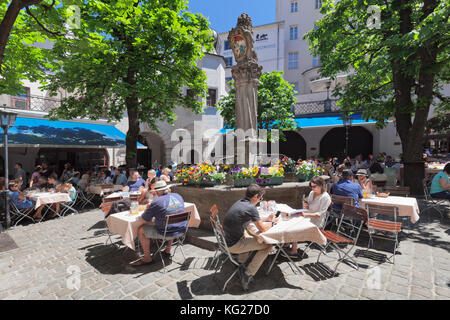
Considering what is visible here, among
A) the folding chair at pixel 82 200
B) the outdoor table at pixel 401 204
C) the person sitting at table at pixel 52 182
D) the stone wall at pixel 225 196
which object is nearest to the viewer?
the outdoor table at pixel 401 204

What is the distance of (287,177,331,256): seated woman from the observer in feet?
13.2

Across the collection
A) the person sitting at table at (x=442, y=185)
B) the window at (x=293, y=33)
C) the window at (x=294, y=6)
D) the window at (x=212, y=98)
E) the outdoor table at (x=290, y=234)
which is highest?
the window at (x=294, y=6)

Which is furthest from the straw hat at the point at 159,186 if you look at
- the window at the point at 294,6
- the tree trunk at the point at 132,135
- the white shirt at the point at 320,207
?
the window at the point at 294,6

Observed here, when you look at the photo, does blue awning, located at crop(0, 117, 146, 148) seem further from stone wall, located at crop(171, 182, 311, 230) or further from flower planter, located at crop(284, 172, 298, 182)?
flower planter, located at crop(284, 172, 298, 182)

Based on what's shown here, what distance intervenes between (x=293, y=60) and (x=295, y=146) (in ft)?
41.5

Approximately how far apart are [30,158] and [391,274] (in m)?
18.7

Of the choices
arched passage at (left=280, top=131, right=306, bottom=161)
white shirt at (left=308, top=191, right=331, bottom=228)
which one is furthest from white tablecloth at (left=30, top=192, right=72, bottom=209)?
arched passage at (left=280, top=131, right=306, bottom=161)

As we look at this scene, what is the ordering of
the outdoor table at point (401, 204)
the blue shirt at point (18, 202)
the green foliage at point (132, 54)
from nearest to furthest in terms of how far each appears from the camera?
the outdoor table at point (401, 204) < the blue shirt at point (18, 202) < the green foliage at point (132, 54)

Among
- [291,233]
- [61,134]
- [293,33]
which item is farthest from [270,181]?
[293,33]

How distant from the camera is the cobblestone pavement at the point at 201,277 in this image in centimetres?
315

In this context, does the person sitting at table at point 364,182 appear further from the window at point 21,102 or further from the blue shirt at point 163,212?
the window at point 21,102

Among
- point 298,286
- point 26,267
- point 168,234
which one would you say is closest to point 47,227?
point 26,267

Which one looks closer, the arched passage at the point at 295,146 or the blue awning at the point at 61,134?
the blue awning at the point at 61,134
